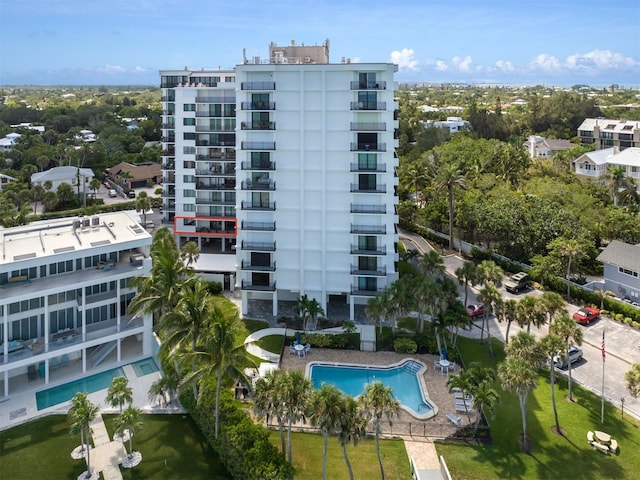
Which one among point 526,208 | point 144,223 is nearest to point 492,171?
point 526,208

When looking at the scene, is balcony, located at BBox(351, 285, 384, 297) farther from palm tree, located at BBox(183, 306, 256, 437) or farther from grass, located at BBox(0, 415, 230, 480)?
grass, located at BBox(0, 415, 230, 480)

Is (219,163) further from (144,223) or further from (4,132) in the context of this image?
(4,132)

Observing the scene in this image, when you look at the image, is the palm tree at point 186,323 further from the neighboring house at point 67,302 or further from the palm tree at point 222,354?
the neighboring house at point 67,302

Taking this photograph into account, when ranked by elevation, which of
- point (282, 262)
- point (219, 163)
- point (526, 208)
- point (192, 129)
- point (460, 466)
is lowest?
point (460, 466)

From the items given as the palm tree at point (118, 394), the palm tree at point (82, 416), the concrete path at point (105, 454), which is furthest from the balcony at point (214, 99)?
the palm tree at point (82, 416)

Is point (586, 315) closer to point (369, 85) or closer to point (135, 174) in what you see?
point (369, 85)

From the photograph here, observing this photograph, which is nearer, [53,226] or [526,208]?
[53,226]
